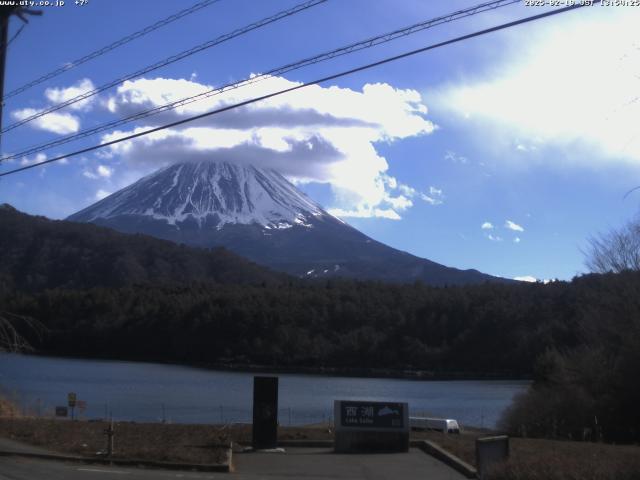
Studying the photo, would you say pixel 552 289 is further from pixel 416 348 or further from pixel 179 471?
pixel 179 471

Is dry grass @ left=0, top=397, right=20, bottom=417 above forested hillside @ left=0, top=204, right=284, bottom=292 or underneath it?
underneath

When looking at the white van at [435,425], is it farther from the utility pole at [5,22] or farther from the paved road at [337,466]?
the utility pole at [5,22]

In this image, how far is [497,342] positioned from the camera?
320 feet

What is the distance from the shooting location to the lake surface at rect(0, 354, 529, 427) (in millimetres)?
44656

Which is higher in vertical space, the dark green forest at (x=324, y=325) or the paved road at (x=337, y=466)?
the dark green forest at (x=324, y=325)

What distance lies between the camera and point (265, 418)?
758 inches

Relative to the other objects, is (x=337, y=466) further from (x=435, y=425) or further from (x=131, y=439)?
(x=435, y=425)

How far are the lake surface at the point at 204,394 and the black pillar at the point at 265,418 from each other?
1780 cm

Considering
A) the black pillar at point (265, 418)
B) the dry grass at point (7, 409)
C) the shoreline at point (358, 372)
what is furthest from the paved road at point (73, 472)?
the shoreline at point (358, 372)

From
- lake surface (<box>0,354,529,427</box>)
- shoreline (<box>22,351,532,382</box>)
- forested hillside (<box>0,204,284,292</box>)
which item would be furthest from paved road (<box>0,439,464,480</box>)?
forested hillside (<box>0,204,284,292</box>)

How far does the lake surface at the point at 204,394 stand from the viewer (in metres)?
44.7

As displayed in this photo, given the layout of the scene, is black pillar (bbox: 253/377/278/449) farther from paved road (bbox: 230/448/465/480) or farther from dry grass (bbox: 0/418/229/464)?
dry grass (bbox: 0/418/229/464)

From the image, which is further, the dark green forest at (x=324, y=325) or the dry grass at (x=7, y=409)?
the dark green forest at (x=324, y=325)

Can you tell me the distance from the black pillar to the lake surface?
1780cm
